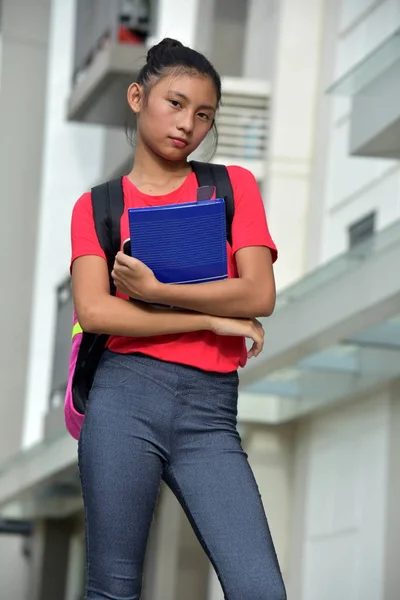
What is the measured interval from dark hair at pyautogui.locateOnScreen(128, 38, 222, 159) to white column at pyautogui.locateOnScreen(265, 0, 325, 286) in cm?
936

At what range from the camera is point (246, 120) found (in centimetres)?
1358

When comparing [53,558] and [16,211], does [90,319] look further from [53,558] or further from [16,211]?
[16,211]

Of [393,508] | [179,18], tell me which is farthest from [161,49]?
[179,18]

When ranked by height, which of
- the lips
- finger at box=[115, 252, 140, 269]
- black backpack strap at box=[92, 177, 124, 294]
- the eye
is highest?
the eye

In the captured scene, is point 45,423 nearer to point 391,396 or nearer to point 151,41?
point 151,41

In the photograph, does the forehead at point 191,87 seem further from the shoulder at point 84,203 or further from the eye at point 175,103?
the shoulder at point 84,203

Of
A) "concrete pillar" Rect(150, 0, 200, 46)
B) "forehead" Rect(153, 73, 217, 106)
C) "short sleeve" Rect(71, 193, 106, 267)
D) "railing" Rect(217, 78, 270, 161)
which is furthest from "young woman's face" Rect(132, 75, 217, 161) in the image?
"concrete pillar" Rect(150, 0, 200, 46)

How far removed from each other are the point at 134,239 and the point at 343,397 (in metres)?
8.01

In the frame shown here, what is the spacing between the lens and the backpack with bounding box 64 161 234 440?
3607mm

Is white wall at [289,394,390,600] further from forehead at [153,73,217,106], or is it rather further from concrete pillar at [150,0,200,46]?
forehead at [153,73,217,106]

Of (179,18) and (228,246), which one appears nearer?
(228,246)

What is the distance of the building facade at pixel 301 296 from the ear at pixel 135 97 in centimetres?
422

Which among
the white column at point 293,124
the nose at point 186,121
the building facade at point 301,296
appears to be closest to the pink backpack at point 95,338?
the nose at point 186,121

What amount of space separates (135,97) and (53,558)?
16590 millimetres
